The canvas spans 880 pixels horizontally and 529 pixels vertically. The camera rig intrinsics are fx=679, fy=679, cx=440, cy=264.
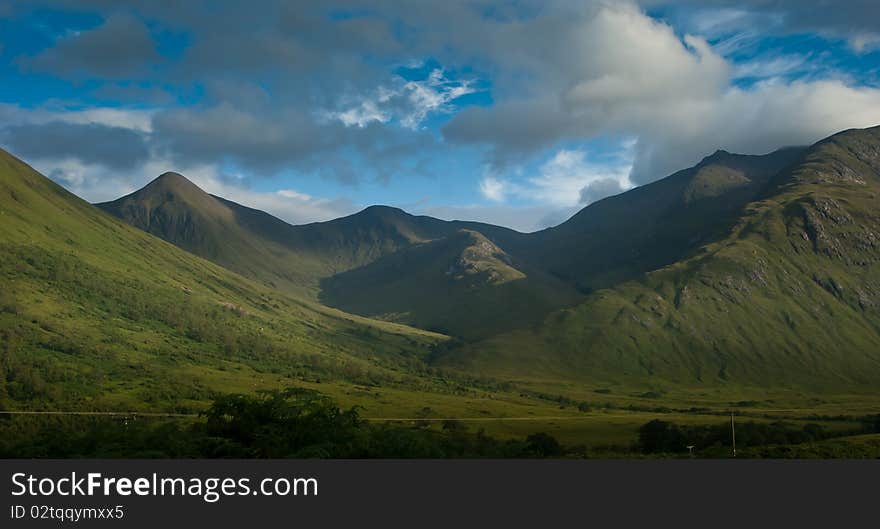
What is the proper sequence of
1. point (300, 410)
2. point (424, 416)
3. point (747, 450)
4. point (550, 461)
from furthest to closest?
point (424, 416), point (747, 450), point (300, 410), point (550, 461)

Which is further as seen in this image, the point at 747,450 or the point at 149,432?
the point at 747,450

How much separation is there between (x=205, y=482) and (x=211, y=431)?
8167 millimetres

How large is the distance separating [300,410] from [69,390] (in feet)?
656

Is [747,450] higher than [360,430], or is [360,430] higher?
[360,430]

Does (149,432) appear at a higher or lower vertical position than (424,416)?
higher

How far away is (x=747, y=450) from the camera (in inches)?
1471

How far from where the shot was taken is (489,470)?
2378cm

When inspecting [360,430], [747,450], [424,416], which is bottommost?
[424,416]

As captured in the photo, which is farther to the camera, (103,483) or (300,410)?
(300,410)

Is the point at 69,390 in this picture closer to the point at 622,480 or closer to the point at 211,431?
the point at 211,431

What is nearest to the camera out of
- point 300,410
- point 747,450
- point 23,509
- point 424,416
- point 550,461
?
point 23,509

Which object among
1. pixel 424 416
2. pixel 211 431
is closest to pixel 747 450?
pixel 211 431

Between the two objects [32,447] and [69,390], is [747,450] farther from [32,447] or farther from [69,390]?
[69,390]

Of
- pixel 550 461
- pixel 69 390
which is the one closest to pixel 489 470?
pixel 550 461
